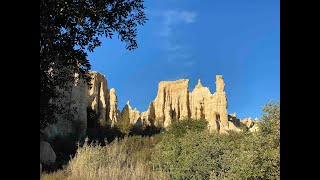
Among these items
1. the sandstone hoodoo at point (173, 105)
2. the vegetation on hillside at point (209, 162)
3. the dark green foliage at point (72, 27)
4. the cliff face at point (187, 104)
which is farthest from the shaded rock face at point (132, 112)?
the dark green foliage at point (72, 27)

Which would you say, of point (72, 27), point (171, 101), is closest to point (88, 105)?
point (171, 101)

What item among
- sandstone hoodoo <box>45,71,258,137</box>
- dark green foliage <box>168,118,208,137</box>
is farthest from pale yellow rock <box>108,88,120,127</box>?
dark green foliage <box>168,118,208,137</box>

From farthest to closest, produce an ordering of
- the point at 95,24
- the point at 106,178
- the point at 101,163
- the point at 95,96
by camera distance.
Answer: the point at 95,96
the point at 101,163
the point at 106,178
the point at 95,24

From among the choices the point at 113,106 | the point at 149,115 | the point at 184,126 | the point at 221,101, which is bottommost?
the point at 184,126

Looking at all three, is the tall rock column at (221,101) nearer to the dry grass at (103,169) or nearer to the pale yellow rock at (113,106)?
the pale yellow rock at (113,106)

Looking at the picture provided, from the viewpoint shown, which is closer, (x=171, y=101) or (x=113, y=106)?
(x=113, y=106)

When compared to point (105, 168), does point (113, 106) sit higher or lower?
higher

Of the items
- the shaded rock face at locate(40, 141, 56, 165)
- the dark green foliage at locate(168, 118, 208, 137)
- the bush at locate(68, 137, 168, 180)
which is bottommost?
the shaded rock face at locate(40, 141, 56, 165)

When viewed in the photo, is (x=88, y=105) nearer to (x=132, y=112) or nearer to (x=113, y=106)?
(x=113, y=106)

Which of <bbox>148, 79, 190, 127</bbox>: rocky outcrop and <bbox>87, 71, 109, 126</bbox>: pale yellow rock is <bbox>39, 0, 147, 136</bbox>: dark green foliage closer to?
<bbox>87, 71, 109, 126</bbox>: pale yellow rock
